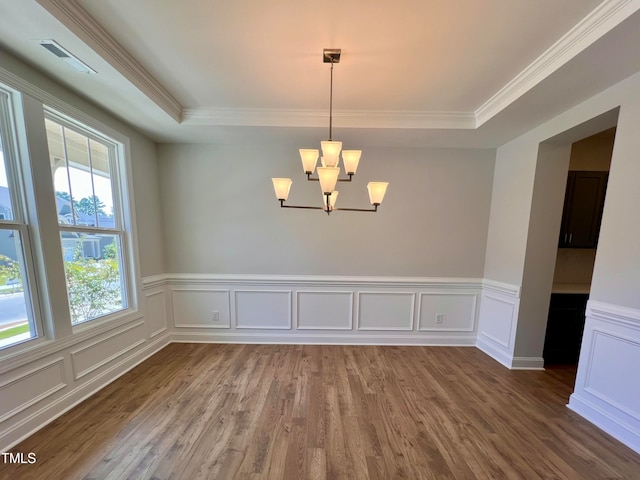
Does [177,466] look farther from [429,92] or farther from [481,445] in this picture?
[429,92]

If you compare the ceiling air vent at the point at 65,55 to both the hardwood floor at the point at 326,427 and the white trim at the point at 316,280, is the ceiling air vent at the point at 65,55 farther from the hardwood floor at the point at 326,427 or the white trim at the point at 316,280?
the hardwood floor at the point at 326,427

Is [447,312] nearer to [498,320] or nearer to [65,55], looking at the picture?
[498,320]

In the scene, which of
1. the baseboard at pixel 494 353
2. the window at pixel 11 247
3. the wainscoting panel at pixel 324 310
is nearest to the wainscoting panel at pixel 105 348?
the window at pixel 11 247

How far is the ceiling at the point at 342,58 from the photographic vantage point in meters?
1.38

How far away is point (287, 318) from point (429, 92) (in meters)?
2.99

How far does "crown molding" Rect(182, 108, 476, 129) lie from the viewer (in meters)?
2.54

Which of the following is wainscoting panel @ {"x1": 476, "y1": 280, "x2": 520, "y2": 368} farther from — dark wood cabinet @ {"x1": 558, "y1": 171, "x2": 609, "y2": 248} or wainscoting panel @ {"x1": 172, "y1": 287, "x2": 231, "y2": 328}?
wainscoting panel @ {"x1": 172, "y1": 287, "x2": 231, "y2": 328}

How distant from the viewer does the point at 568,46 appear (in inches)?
60.9

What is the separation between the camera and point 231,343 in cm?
330

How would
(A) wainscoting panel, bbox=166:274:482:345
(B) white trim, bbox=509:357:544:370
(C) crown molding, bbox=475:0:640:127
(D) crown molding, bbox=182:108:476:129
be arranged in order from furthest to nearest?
(A) wainscoting panel, bbox=166:274:482:345
(B) white trim, bbox=509:357:544:370
(D) crown molding, bbox=182:108:476:129
(C) crown molding, bbox=475:0:640:127

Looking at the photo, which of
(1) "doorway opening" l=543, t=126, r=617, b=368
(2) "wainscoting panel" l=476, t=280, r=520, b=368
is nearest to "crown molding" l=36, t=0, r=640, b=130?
(1) "doorway opening" l=543, t=126, r=617, b=368

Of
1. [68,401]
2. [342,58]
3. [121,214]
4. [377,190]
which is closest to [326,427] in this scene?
[377,190]

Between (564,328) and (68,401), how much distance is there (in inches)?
196

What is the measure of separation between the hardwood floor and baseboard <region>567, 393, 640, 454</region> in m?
0.07
